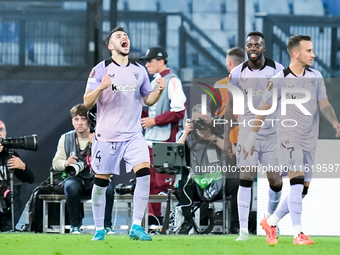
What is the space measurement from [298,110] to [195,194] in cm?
247

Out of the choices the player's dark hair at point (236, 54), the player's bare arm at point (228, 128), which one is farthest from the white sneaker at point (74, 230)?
the player's dark hair at point (236, 54)

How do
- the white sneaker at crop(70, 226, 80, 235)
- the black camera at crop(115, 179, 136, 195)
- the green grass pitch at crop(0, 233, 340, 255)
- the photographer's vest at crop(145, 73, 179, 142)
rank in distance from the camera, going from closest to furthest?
the green grass pitch at crop(0, 233, 340, 255)
the white sneaker at crop(70, 226, 80, 235)
the black camera at crop(115, 179, 136, 195)
the photographer's vest at crop(145, 73, 179, 142)

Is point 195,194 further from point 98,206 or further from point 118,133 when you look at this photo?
point 118,133

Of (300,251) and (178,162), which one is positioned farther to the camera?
(178,162)

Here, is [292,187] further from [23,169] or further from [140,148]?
[23,169]

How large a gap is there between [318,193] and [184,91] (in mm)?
2223

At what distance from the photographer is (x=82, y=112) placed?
30.9 ft

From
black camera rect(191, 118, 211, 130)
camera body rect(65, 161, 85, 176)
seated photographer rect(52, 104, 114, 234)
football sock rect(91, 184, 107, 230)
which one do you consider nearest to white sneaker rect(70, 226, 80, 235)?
seated photographer rect(52, 104, 114, 234)

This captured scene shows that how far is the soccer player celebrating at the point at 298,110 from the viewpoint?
23.4ft

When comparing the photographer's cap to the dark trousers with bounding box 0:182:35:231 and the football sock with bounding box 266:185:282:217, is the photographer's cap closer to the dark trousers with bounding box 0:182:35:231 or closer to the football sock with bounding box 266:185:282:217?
the dark trousers with bounding box 0:182:35:231

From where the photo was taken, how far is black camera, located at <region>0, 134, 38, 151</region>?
369 inches

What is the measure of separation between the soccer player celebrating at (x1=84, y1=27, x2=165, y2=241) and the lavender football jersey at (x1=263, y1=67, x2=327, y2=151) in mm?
1214

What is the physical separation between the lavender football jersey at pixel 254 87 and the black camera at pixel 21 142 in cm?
292

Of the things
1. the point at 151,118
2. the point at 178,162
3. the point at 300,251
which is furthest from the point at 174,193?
the point at 300,251
